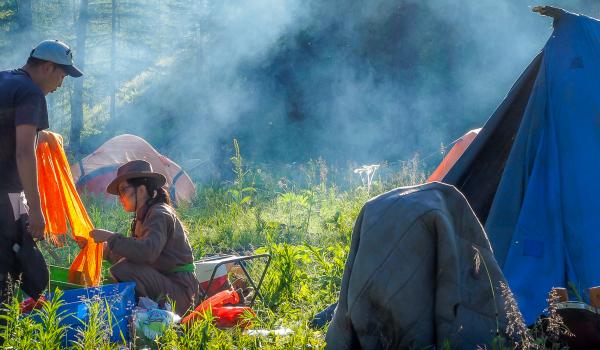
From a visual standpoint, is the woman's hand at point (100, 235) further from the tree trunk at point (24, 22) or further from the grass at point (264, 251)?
the tree trunk at point (24, 22)

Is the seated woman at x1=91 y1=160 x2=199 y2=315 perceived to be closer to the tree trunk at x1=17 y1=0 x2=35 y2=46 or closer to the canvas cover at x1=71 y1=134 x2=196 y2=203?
the canvas cover at x1=71 y1=134 x2=196 y2=203

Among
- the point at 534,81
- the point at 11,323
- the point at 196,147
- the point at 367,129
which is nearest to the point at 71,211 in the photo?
the point at 11,323

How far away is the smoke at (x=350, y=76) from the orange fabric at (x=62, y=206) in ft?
34.3

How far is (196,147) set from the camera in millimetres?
17172

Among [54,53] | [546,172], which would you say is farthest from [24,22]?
[546,172]

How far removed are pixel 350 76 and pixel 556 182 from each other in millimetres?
11145

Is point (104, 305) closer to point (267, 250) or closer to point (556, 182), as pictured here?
point (267, 250)

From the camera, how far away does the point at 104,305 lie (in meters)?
4.32

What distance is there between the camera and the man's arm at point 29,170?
14.1 feet

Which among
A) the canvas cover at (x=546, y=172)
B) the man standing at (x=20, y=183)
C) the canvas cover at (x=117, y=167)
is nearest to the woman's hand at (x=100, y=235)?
the man standing at (x=20, y=183)

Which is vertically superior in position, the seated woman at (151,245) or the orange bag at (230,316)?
the seated woman at (151,245)

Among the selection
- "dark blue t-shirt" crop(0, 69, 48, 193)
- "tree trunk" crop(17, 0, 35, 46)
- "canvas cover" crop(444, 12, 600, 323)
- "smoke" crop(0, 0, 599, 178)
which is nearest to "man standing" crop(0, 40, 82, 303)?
"dark blue t-shirt" crop(0, 69, 48, 193)

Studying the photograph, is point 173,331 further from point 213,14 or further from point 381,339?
point 213,14

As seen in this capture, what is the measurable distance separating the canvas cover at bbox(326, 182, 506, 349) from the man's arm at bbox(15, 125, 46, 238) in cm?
205
